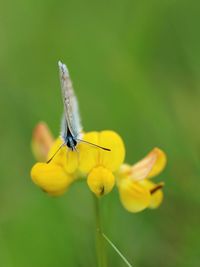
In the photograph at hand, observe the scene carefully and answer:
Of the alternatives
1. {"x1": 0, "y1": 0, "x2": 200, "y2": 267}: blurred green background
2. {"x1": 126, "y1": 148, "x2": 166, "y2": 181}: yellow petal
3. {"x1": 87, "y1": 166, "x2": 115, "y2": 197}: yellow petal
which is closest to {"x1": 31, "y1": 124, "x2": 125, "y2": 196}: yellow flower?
{"x1": 87, "y1": 166, "x2": 115, "y2": 197}: yellow petal

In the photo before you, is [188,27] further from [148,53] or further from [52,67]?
[52,67]

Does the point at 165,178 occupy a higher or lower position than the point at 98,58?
lower

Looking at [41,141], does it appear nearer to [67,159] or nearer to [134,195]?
[67,159]

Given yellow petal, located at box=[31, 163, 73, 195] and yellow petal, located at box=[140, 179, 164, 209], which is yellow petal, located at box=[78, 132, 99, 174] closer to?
yellow petal, located at box=[31, 163, 73, 195]

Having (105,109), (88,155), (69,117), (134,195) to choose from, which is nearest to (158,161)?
(134,195)

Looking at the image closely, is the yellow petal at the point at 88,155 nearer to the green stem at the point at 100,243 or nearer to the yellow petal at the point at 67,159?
the yellow petal at the point at 67,159

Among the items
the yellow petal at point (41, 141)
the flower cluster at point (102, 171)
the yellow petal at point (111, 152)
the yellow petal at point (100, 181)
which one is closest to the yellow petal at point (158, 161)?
the flower cluster at point (102, 171)

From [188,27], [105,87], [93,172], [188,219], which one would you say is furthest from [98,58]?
[93,172]
